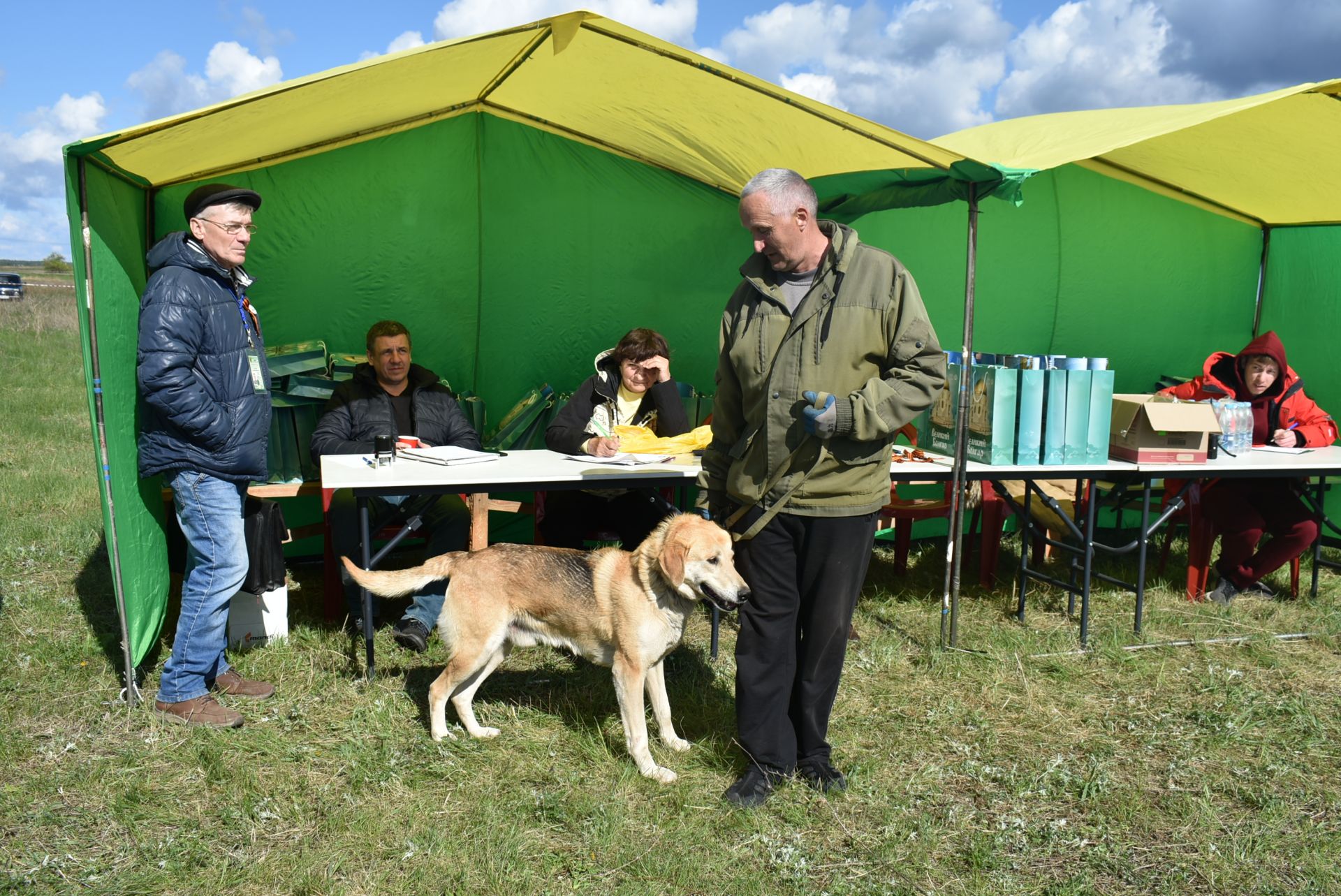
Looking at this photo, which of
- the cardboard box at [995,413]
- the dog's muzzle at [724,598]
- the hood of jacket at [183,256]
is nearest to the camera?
the dog's muzzle at [724,598]

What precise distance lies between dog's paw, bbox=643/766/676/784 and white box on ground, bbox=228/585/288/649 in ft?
6.91

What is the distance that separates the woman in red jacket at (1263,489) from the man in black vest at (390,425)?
→ 4.46 m

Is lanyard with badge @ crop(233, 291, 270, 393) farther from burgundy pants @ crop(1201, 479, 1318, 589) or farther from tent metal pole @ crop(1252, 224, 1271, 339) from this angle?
tent metal pole @ crop(1252, 224, 1271, 339)

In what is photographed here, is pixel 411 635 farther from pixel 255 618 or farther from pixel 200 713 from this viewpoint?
pixel 200 713

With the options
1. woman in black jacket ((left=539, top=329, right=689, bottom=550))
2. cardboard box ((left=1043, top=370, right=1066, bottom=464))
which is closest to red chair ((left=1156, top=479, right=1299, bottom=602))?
cardboard box ((left=1043, top=370, right=1066, bottom=464))

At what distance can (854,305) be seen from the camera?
9.57 ft

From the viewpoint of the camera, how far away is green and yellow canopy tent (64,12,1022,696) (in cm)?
377

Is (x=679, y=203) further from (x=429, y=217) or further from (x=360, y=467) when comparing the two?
(x=360, y=467)

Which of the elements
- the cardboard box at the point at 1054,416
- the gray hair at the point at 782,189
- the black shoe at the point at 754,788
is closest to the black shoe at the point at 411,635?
the black shoe at the point at 754,788

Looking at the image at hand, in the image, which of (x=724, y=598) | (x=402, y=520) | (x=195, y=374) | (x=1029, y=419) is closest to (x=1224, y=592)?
(x=1029, y=419)

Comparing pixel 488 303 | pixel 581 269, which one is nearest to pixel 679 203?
pixel 581 269

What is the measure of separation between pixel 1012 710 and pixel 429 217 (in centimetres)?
451

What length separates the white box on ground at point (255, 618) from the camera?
4559mm

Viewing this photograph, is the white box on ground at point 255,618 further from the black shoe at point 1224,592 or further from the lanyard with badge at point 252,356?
the black shoe at point 1224,592
